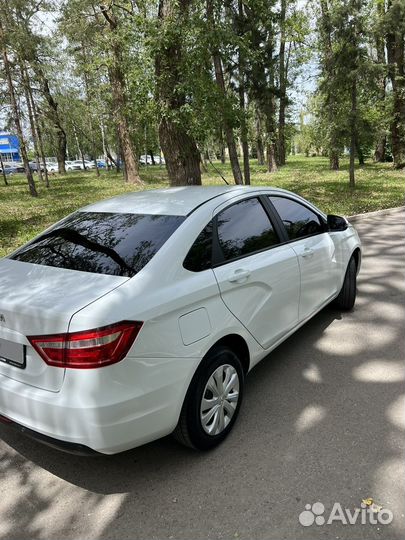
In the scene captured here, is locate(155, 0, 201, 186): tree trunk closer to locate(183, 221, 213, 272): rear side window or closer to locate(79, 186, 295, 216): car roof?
locate(79, 186, 295, 216): car roof

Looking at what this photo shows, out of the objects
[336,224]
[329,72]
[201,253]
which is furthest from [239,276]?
[329,72]

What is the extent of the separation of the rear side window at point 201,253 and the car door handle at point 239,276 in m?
0.20

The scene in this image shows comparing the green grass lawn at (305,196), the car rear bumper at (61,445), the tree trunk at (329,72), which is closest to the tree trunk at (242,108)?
the green grass lawn at (305,196)

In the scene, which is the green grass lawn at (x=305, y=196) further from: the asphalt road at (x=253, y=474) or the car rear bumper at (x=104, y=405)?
the car rear bumper at (x=104, y=405)

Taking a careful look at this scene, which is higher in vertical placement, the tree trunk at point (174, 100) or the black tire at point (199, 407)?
the tree trunk at point (174, 100)

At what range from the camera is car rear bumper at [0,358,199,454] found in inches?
86.1

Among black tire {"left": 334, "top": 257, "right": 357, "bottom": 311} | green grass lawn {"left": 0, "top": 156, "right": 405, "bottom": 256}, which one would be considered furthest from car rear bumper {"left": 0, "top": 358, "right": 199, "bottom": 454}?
green grass lawn {"left": 0, "top": 156, "right": 405, "bottom": 256}

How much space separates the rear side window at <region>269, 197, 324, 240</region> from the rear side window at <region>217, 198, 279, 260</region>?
27cm

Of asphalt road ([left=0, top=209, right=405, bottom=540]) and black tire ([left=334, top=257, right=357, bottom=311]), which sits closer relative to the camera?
asphalt road ([left=0, top=209, right=405, bottom=540])

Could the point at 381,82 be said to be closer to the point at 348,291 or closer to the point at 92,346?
the point at 348,291

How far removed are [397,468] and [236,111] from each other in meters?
7.70

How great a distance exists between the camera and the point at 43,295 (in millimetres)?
2432

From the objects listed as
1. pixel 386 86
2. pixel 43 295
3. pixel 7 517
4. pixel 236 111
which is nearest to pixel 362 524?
pixel 7 517

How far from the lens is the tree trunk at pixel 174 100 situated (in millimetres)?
7703
